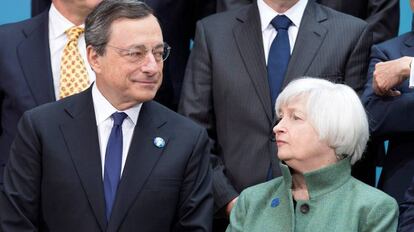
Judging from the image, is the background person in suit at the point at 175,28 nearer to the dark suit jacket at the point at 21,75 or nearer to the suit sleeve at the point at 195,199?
the dark suit jacket at the point at 21,75

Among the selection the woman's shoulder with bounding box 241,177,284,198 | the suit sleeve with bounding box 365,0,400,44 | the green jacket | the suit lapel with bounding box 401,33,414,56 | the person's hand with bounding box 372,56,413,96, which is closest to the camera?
the green jacket

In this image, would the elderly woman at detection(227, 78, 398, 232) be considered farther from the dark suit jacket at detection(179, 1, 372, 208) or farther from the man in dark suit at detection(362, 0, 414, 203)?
Result: the dark suit jacket at detection(179, 1, 372, 208)

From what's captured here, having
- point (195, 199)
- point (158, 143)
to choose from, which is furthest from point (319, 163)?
point (158, 143)

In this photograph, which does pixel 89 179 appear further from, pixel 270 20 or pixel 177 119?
pixel 270 20

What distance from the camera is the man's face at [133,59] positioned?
4.15 metres

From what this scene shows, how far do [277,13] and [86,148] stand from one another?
989 mm

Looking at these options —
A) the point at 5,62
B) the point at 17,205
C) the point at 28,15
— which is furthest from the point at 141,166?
the point at 28,15

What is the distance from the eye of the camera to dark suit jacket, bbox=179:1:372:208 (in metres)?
4.57

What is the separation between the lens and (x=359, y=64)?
462cm

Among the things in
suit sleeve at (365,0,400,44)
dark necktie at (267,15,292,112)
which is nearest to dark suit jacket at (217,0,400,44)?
suit sleeve at (365,0,400,44)

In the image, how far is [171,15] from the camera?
5.13 m

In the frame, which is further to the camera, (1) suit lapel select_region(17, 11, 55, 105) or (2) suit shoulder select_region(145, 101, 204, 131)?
(1) suit lapel select_region(17, 11, 55, 105)

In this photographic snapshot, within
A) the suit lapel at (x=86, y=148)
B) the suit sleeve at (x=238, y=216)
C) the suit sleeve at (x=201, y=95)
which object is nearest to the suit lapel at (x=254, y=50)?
the suit sleeve at (x=201, y=95)

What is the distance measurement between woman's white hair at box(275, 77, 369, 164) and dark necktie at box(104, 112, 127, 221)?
25.3 inches
